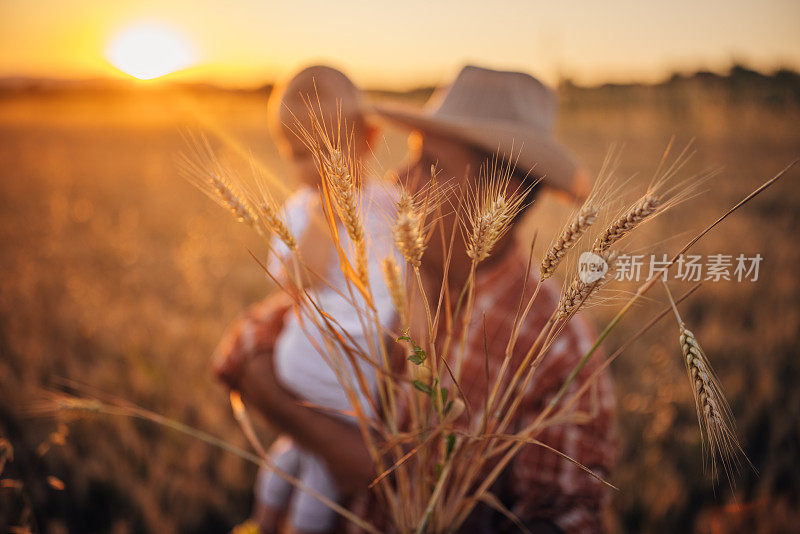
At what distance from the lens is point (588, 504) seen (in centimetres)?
116

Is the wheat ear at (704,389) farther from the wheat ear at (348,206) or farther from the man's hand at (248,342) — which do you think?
the man's hand at (248,342)

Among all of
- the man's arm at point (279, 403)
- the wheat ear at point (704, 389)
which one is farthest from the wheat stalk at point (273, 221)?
the man's arm at point (279, 403)

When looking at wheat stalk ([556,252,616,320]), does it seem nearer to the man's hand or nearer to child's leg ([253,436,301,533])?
the man's hand

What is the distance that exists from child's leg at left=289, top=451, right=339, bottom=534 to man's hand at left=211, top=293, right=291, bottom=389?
0.44 metres

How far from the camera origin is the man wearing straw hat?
3.93 feet

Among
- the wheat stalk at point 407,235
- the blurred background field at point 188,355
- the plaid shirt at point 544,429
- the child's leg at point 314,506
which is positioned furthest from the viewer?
the blurred background field at point 188,355

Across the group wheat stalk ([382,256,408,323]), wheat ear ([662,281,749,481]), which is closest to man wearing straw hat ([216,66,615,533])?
wheat stalk ([382,256,408,323])

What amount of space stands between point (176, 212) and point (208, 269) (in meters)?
2.39

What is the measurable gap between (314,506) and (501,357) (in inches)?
34.8

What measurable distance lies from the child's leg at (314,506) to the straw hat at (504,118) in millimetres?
1279

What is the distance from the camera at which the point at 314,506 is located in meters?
1.53

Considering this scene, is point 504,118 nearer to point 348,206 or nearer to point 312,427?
point 348,206

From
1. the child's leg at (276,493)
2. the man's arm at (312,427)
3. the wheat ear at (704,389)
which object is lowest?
the child's leg at (276,493)

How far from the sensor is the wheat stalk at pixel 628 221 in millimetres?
502
